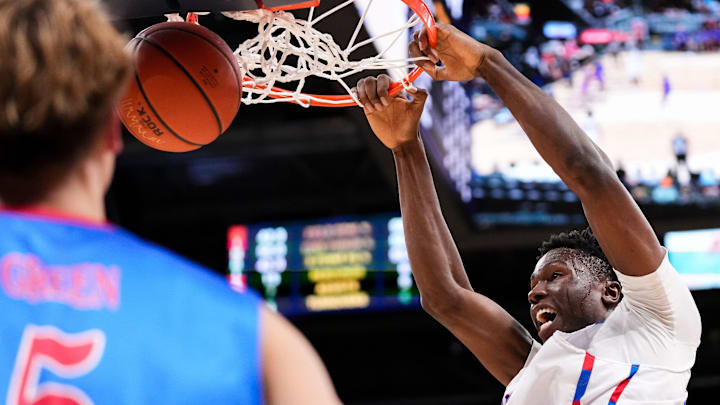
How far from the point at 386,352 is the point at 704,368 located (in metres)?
3.14

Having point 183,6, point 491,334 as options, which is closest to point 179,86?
point 183,6

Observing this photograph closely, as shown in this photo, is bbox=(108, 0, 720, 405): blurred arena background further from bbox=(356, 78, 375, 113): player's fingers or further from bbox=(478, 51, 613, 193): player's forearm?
bbox=(478, 51, 613, 193): player's forearm

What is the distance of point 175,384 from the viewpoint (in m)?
0.88

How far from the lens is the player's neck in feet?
3.03

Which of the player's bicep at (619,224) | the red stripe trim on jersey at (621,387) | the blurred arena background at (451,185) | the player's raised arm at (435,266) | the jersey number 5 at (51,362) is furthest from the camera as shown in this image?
the blurred arena background at (451,185)

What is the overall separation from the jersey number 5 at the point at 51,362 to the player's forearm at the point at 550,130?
1344 mm

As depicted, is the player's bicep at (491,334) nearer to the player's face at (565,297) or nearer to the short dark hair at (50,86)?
the player's face at (565,297)

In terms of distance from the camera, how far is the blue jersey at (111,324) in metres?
0.87

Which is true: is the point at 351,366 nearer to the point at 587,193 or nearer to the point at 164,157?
the point at 164,157

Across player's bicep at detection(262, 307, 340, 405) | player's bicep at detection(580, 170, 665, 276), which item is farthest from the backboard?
player's bicep at detection(262, 307, 340, 405)

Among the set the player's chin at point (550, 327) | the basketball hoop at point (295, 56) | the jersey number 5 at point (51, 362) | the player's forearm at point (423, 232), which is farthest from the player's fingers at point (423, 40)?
the jersey number 5 at point (51, 362)

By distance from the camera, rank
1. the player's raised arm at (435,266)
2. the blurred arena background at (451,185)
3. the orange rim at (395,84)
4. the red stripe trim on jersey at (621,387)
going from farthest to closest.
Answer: the blurred arena background at (451,185) → the player's raised arm at (435,266) → the orange rim at (395,84) → the red stripe trim on jersey at (621,387)

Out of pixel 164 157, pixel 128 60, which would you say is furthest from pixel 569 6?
pixel 128 60

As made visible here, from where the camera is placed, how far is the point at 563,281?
238 centimetres
